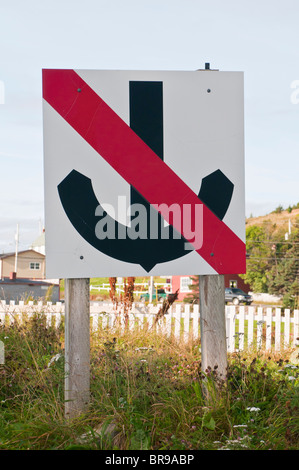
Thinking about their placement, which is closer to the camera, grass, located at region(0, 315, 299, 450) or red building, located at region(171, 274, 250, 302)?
grass, located at region(0, 315, 299, 450)

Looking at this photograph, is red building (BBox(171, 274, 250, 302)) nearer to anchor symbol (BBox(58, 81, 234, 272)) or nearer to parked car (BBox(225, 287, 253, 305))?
parked car (BBox(225, 287, 253, 305))

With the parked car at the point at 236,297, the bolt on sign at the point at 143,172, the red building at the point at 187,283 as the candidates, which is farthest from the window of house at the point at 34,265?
the bolt on sign at the point at 143,172

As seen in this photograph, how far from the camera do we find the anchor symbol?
3553mm

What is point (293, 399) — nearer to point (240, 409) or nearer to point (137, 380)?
point (240, 409)

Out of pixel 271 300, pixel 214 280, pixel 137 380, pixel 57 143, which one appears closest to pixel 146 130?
pixel 57 143

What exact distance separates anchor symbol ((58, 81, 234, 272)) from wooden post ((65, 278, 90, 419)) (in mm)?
399

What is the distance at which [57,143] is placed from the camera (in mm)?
3559

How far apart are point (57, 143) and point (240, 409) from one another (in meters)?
2.22

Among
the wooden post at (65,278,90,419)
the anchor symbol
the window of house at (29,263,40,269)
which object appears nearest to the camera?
the wooden post at (65,278,90,419)

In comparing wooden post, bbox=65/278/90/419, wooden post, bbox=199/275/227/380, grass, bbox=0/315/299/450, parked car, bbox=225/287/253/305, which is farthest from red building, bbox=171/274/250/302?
wooden post, bbox=65/278/90/419

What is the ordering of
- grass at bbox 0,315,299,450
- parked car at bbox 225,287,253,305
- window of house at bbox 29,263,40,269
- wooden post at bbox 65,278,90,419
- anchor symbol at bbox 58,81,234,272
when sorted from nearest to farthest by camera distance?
grass at bbox 0,315,299,450, wooden post at bbox 65,278,90,419, anchor symbol at bbox 58,81,234,272, parked car at bbox 225,287,253,305, window of house at bbox 29,263,40,269

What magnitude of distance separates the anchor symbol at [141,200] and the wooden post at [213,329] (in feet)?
1.23

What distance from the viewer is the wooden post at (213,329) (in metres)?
3.68

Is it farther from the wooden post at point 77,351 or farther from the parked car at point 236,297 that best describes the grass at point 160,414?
the parked car at point 236,297
